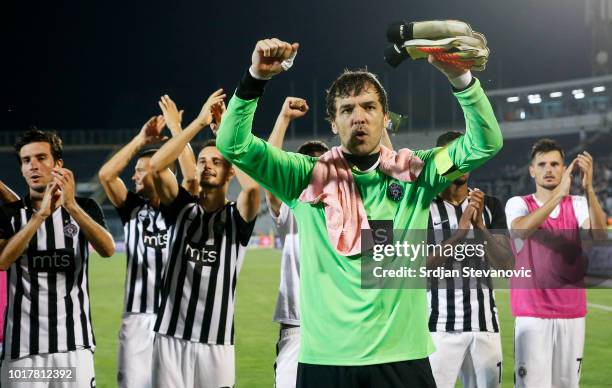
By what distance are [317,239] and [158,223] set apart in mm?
2877

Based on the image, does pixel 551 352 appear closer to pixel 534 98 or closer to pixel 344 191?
pixel 344 191

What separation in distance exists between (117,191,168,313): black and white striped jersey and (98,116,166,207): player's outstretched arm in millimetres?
353

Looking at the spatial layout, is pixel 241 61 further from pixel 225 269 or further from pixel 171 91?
pixel 225 269

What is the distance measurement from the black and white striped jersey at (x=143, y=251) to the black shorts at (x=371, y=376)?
2.87 meters

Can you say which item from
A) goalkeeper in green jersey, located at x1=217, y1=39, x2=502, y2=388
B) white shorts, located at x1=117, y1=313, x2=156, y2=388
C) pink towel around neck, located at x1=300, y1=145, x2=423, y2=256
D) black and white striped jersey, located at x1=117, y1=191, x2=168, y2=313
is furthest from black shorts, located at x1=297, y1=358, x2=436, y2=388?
white shorts, located at x1=117, y1=313, x2=156, y2=388

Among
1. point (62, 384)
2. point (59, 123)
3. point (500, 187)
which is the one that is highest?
point (59, 123)

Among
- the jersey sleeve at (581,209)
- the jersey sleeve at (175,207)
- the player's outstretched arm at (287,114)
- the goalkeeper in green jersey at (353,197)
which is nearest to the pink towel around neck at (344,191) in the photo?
the goalkeeper in green jersey at (353,197)

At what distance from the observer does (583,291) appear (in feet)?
18.1

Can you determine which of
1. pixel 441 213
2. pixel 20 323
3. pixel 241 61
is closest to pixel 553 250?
pixel 441 213

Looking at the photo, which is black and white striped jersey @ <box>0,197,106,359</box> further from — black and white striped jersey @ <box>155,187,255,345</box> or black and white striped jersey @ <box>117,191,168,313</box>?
black and white striped jersey @ <box>117,191,168,313</box>

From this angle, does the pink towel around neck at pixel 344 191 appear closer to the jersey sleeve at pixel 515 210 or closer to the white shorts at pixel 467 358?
the white shorts at pixel 467 358

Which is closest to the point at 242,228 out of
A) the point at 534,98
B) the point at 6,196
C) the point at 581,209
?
the point at 6,196

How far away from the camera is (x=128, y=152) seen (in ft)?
15.9

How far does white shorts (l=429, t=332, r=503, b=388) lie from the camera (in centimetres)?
517
